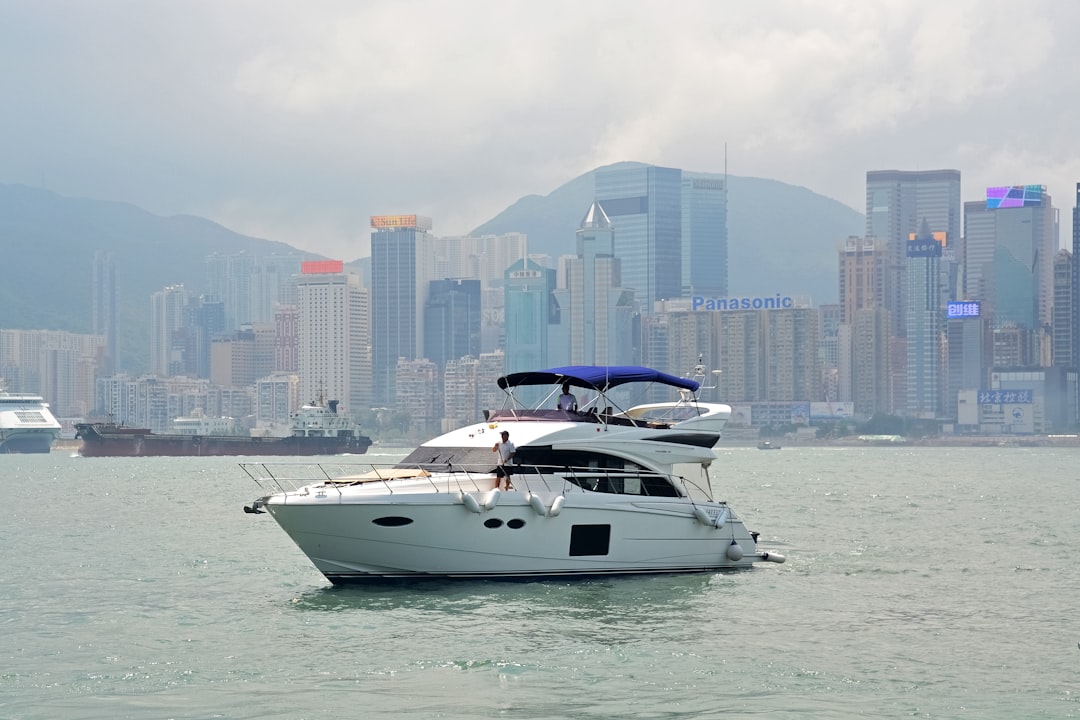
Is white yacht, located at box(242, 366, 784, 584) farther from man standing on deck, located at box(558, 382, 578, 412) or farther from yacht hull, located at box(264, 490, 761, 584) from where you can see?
man standing on deck, located at box(558, 382, 578, 412)

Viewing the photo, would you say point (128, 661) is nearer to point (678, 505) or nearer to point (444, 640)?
point (444, 640)

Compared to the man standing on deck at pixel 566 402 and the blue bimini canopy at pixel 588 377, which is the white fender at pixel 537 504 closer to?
the man standing on deck at pixel 566 402

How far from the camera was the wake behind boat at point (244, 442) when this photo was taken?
15588 centimetres

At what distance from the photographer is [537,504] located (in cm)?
2581

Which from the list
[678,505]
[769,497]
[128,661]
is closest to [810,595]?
[678,505]

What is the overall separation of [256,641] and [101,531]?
24288mm

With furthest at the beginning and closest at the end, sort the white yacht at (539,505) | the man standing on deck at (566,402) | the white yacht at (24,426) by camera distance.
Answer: the white yacht at (24,426) → the man standing on deck at (566,402) → the white yacht at (539,505)

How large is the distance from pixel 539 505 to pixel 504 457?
132cm

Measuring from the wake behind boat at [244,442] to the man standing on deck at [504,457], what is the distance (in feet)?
424

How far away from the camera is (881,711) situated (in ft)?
58.2

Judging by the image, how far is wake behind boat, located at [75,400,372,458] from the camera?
15588 cm

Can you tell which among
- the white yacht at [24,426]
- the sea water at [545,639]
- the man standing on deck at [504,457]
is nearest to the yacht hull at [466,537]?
the sea water at [545,639]

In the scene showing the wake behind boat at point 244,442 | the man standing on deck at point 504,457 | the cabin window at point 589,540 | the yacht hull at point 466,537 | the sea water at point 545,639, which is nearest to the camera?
the sea water at point 545,639

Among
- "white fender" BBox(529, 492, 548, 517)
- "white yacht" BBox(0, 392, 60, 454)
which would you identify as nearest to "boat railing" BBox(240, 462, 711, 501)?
"white fender" BBox(529, 492, 548, 517)
